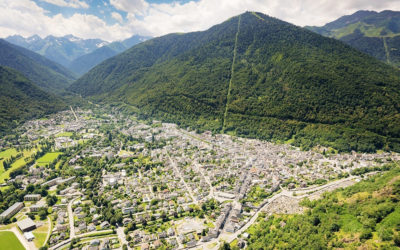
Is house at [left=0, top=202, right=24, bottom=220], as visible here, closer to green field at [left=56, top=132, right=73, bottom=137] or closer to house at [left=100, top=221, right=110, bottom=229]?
house at [left=100, top=221, right=110, bottom=229]

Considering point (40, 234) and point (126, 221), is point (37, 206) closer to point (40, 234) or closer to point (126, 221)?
point (40, 234)

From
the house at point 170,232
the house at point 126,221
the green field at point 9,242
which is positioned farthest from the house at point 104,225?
the green field at point 9,242

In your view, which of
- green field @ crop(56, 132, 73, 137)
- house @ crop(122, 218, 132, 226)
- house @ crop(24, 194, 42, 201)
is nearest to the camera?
house @ crop(122, 218, 132, 226)

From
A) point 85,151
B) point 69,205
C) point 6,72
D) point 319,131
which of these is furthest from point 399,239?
point 6,72

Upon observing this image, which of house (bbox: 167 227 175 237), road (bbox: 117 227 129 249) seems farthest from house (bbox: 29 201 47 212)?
house (bbox: 167 227 175 237)

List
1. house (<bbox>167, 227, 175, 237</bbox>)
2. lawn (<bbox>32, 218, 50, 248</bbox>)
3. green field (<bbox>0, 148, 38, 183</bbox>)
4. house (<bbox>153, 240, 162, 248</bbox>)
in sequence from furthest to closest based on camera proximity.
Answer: green field (<bbox>0, 148, 38, 183</bbox>)
house (<bbox>167, 227, 175, 237</bbox>)
lawn (<bbox>32, 218, 50, 248</bbox>)
house (<bbox>153, 240, 162, 248</bbox>)

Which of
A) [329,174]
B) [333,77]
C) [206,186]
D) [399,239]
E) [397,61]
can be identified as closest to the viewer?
[399,239]

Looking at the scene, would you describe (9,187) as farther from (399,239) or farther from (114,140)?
(399,239)
